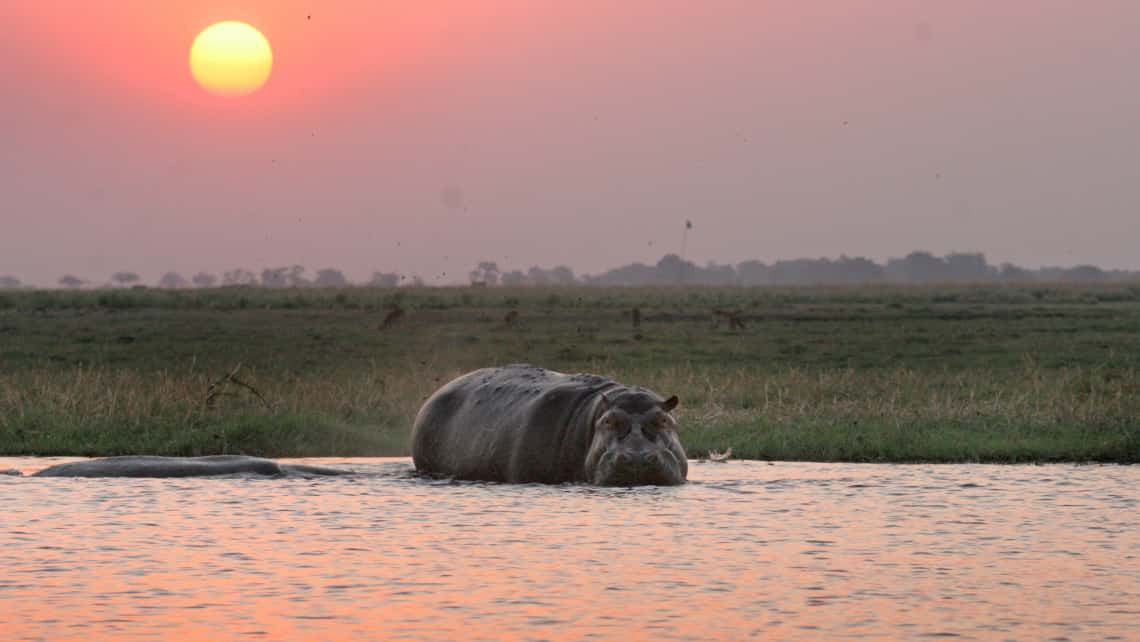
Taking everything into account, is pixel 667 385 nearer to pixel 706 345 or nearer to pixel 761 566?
pixel 761 566

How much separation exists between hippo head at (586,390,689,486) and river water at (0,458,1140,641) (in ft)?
0.80

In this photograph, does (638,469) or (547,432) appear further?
(547,432)

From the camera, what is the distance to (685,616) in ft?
30.9

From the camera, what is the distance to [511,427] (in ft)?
54.0

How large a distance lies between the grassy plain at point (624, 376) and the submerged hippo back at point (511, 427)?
3376mm

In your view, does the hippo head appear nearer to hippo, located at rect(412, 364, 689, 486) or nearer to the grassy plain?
hippo, located at rect(412, 364, 689, 486)

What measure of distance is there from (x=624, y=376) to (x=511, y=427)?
14.6 m

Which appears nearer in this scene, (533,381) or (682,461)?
(682,461)

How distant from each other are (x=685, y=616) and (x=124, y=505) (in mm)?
6480

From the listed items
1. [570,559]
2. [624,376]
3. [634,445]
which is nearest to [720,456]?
[634,445]

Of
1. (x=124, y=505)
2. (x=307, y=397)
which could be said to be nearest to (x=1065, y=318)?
(x=307, y=397)

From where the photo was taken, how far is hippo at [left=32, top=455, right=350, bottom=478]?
1648 centimetres

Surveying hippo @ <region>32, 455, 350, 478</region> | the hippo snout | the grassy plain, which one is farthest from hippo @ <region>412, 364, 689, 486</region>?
the grassy plain

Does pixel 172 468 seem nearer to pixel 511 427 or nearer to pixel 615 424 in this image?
pixel 511 427
